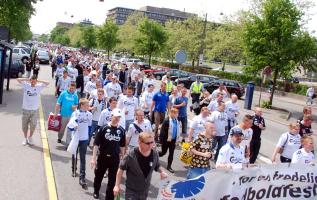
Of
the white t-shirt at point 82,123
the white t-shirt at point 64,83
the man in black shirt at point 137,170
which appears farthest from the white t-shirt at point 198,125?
the white t-shirt at point 64,83

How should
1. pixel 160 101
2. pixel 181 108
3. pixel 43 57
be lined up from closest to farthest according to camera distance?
pixel 160 101, pixel 181 108, pixel 43 57

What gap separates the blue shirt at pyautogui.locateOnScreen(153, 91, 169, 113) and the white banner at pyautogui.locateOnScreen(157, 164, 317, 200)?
A: 725 cm

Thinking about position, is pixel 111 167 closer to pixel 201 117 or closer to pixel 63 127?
pixel 201 117

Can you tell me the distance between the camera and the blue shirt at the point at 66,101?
12.2 meters

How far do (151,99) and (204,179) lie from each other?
888 cm

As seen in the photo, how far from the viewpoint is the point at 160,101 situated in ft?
45.6

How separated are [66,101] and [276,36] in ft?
68.3

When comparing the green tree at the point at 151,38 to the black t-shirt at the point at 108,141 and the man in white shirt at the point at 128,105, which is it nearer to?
the man in white shirt at the point at 128,105

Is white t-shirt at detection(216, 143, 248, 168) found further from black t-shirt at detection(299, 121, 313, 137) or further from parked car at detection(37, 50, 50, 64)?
parked car at detection(37, 50, 50, 64)

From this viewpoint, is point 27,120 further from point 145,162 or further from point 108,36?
point 108,36

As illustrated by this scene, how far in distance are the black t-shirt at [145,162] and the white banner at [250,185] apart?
0.39 meters

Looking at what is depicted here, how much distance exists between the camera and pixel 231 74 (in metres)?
55.1

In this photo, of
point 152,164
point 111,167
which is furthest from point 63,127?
point 152,164

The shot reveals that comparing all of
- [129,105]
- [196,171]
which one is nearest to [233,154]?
[196,171]
